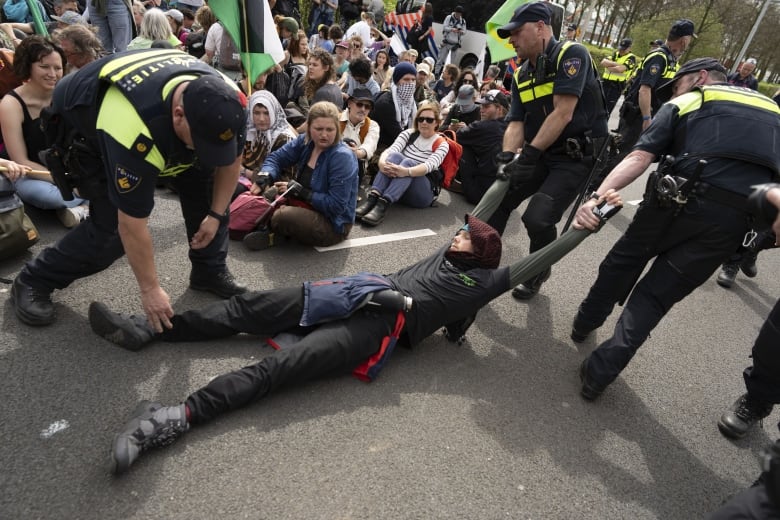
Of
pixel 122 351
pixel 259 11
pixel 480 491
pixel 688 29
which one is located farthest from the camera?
pixel 688 29

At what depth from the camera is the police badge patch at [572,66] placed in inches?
122

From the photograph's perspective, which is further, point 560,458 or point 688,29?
point 688,29

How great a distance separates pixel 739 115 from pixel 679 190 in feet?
1.51

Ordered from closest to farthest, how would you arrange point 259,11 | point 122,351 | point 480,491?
point 480,491
point 122,351
point 259,11

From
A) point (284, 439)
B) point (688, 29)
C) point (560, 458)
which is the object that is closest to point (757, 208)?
point (560, 458)

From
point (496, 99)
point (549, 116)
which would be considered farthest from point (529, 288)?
point (496, 99)

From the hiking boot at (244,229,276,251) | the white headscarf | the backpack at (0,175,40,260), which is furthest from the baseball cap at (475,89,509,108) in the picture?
the backpack at (0,175,40,260)

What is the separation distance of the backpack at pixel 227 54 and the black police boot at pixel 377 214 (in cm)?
267

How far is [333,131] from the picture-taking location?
12.2ft

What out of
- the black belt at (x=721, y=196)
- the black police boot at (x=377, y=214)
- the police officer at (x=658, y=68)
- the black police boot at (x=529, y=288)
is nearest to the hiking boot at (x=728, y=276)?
the police officer at (x=658, y=68)

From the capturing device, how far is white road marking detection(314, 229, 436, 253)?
4085mm

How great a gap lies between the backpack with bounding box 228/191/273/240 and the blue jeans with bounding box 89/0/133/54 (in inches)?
137

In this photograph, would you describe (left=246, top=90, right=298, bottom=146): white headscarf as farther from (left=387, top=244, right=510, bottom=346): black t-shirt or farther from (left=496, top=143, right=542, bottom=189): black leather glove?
(left=387, top=244, right=510, bottom=346): black t-shirt

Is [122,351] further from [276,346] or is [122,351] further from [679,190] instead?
[679,190]
